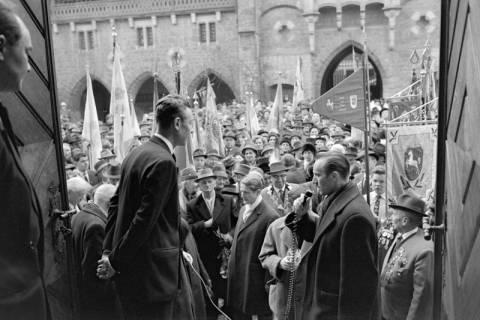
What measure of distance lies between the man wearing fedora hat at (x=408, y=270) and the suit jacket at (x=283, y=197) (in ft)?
6.15

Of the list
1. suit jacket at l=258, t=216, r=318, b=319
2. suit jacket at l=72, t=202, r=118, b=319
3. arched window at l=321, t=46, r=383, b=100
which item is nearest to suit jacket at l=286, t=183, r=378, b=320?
suit jacket at l=258, t=216, r=318, b=319

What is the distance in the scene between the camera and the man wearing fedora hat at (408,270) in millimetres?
4098

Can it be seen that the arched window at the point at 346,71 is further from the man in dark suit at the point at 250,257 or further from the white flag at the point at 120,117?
the man in dark suit at the point at 250,257

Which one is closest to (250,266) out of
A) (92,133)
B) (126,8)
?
(92,133)

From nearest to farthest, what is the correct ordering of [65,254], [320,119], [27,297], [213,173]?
1. [27,297]
2. [65,254]
3. [213,173]
4. [320,119]

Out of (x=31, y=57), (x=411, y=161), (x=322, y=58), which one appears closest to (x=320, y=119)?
(x=411, y=161)

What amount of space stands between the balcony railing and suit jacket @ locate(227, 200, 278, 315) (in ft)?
98.3

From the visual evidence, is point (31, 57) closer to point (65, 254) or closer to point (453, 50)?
point (65, 254)

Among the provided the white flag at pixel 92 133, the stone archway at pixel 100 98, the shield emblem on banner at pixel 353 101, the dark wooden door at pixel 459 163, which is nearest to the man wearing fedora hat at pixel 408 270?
the dark wooden door at pixel 459 163

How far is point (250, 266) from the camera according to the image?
5.35 meters

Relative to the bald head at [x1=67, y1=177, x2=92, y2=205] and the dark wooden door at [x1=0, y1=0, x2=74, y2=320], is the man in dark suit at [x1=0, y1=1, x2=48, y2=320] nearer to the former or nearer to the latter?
the dark wooden door at [x1=0, y1=0, x2=74, y2=320]

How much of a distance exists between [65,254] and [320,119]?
54.7 ft

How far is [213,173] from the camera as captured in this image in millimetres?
6766

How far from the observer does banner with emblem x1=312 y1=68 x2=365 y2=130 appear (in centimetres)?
686
